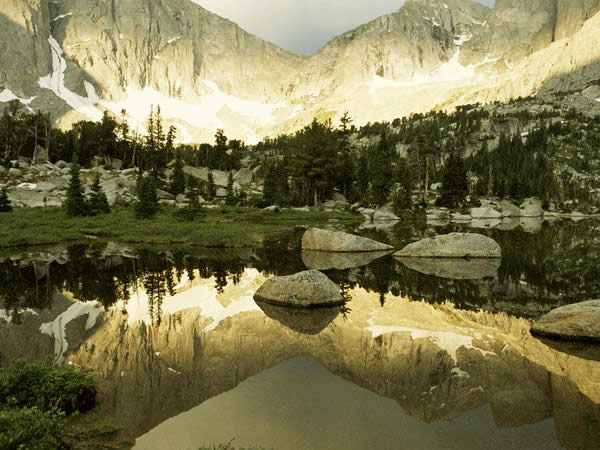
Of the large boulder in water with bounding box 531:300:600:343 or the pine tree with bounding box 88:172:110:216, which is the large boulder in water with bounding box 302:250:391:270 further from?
the pine tree with bounding box 88:172:110:216

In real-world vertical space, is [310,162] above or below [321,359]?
above

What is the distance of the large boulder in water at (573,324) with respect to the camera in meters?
12.6

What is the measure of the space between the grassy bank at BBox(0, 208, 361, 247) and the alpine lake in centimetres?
1589

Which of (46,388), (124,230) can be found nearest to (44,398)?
(46,388)

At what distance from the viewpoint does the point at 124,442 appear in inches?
305

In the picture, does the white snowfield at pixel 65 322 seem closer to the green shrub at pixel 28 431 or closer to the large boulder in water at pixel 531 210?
the green shrub at pixel 28 431

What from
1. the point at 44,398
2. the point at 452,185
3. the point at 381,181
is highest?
the point at 381,181

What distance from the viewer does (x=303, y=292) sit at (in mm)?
16797

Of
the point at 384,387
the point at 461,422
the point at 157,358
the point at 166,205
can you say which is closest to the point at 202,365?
the point at 157,358

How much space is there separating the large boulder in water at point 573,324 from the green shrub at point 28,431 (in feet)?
41.4

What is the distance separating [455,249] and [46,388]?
83.0 ft

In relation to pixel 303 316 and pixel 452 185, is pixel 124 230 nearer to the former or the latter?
pixel 303 316

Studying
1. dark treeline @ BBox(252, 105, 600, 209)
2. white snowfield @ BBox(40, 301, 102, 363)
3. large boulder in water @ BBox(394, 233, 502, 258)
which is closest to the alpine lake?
white snowfield @ BBox(40, 301, 102, 363)

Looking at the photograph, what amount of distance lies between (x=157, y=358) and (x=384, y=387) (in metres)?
5.77
